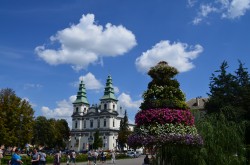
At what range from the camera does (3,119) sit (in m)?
49.7

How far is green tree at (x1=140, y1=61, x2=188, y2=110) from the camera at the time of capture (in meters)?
14.6

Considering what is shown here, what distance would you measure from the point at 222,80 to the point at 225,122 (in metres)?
32.0

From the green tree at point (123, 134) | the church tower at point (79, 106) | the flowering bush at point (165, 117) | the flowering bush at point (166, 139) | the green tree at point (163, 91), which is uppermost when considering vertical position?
the church tower at point (79, 106)

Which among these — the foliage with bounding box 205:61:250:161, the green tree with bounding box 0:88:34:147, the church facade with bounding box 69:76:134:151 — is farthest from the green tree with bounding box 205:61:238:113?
the church facade with bounding box 69:76:134:151

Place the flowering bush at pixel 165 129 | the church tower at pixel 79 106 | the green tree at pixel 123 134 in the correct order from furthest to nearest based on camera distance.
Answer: the church tower at pixel 79 106, the green tree at pixel 123 134, the flowering bush at pixel 165 129

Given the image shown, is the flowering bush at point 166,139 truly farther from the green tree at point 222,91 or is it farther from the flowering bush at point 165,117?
the green tree at point 222,91

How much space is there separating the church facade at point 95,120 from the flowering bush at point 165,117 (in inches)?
4779

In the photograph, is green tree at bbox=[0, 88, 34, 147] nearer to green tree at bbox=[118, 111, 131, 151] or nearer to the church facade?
green tree at bbox=[118, 111, 131, 151]

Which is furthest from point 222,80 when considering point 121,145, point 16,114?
point 121,145

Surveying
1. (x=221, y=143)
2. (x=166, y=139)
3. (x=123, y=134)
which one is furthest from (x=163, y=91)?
(x=123, y=134)

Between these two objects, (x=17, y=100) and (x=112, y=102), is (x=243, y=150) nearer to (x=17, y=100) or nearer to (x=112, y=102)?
(x=17, y=100)

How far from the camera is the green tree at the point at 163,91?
1462cm

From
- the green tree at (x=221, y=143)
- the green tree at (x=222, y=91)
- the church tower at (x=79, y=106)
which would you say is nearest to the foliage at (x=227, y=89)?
the green tree at (x=222, y=91)

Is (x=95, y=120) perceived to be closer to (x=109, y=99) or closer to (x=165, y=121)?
(x=109, y=99)
